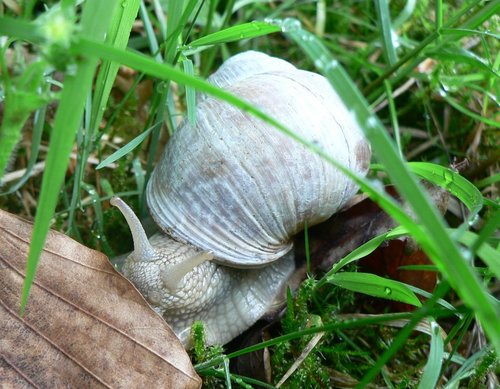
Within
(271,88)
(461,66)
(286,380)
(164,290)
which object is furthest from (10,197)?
(461,66)

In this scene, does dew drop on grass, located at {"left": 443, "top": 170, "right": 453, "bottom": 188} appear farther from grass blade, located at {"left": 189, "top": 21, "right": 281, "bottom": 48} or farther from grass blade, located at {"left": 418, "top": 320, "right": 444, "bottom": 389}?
grass blade, located at {"left": 189, "top": 21, "right": 281, "bottom": 48}

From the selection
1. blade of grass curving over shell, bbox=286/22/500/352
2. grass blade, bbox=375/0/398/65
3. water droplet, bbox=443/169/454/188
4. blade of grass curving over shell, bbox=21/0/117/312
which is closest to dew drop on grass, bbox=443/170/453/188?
water droplet, bbox=443/169/454/188

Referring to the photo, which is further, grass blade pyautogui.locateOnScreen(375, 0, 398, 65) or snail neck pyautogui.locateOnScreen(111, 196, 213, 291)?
grass blade pyautogui.locateOnScreen(375, 0, 398, 65)

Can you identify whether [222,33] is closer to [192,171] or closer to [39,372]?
[192,171]

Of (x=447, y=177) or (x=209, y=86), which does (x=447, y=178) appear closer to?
(x=447, y=177)

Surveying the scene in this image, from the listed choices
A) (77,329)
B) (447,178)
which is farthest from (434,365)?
(77,329)
